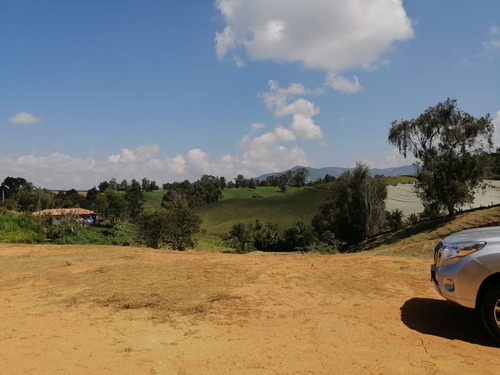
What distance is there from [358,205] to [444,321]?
127ft

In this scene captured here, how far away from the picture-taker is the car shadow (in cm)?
481

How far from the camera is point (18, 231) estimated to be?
2486 cm

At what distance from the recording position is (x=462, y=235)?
5453 mm

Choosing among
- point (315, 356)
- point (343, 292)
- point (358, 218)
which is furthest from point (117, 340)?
point (358, 218)

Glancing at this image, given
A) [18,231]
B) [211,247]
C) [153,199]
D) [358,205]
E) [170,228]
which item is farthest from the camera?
[153,199]

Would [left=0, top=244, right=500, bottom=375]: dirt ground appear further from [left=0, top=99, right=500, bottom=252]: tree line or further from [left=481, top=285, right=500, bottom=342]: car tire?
[left=0, top=99, right=500, bottom=252]: tree line

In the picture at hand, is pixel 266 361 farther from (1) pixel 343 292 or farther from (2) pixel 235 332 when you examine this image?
(1) pixel 343 292

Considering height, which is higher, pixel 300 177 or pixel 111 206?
pixel 300 177

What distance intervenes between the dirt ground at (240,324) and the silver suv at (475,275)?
1.44ft

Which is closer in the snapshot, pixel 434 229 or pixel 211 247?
pixel 434 229

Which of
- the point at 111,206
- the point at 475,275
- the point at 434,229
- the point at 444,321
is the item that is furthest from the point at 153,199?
the point at 475,275

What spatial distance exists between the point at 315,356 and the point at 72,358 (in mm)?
2793

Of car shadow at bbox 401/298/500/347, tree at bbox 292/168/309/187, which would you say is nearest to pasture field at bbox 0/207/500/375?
car shadow at bbox 401/298/500/347

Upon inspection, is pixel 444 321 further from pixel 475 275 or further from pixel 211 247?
pixel 211 247
